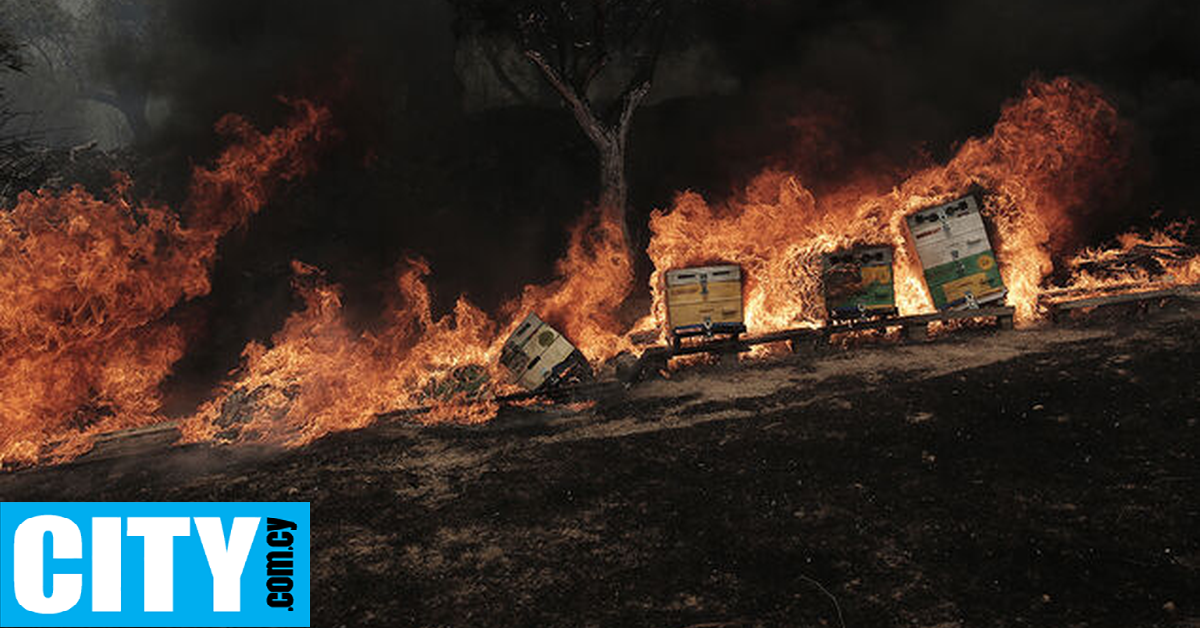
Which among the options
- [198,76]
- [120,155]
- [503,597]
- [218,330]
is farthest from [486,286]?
[120,155]

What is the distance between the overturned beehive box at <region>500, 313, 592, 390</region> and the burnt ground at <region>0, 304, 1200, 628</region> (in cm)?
69

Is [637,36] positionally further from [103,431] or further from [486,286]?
[103,431]

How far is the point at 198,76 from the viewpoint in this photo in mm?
16938

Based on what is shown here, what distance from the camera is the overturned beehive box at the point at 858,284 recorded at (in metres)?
11.2

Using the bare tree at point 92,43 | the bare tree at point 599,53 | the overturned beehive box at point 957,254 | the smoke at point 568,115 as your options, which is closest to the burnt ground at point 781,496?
the overturned beehive box at point 957,254

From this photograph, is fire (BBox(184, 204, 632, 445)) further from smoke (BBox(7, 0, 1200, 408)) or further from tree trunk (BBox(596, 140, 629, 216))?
smoke (BBox(7, 0, 1200, 408))

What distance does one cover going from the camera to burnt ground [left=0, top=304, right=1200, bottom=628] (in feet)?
15.6

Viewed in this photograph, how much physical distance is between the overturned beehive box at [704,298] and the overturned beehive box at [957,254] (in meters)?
3.20

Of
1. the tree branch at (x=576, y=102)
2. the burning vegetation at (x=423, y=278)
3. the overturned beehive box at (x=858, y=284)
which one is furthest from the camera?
the tree branch at (x=576, y=102)

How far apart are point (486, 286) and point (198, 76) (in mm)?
9082

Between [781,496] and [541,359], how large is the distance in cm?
478

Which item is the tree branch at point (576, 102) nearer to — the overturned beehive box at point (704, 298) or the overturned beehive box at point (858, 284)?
the overturned beehive box at point (704, 298)

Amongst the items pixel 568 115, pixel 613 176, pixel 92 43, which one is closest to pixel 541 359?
pixel 613 176

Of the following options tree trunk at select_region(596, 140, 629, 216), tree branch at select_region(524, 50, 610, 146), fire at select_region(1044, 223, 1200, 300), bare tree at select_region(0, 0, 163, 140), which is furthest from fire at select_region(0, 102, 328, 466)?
fire at select_region(1044, 223, 1200, 300)
